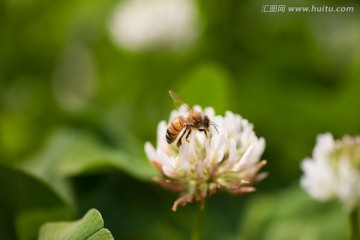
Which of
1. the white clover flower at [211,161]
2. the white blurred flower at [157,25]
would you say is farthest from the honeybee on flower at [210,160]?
the white blurred flower at [157,25]

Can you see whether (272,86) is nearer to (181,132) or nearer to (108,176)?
(108,176)

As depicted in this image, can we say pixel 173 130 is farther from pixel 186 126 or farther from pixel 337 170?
pixel 337 170

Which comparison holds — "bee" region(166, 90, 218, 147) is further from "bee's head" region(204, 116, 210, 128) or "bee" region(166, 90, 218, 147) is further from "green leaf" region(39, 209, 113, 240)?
"green leaf" region(39, 209, 113, 240)

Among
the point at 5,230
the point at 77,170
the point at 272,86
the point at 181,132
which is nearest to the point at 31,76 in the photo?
the point at 272,86

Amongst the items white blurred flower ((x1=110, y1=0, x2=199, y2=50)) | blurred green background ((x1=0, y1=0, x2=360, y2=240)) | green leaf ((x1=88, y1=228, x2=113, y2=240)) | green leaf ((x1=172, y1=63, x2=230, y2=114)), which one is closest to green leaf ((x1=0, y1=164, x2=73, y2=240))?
blurred green background ((x1=0, y1=0, x2=360, y2=240))

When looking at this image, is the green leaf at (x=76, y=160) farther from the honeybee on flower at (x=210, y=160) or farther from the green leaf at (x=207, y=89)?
the honeybee on flower at (x=210, y=160)

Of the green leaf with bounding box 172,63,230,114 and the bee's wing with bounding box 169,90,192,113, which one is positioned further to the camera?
the green leaf with bounding box 172,63,230,114
